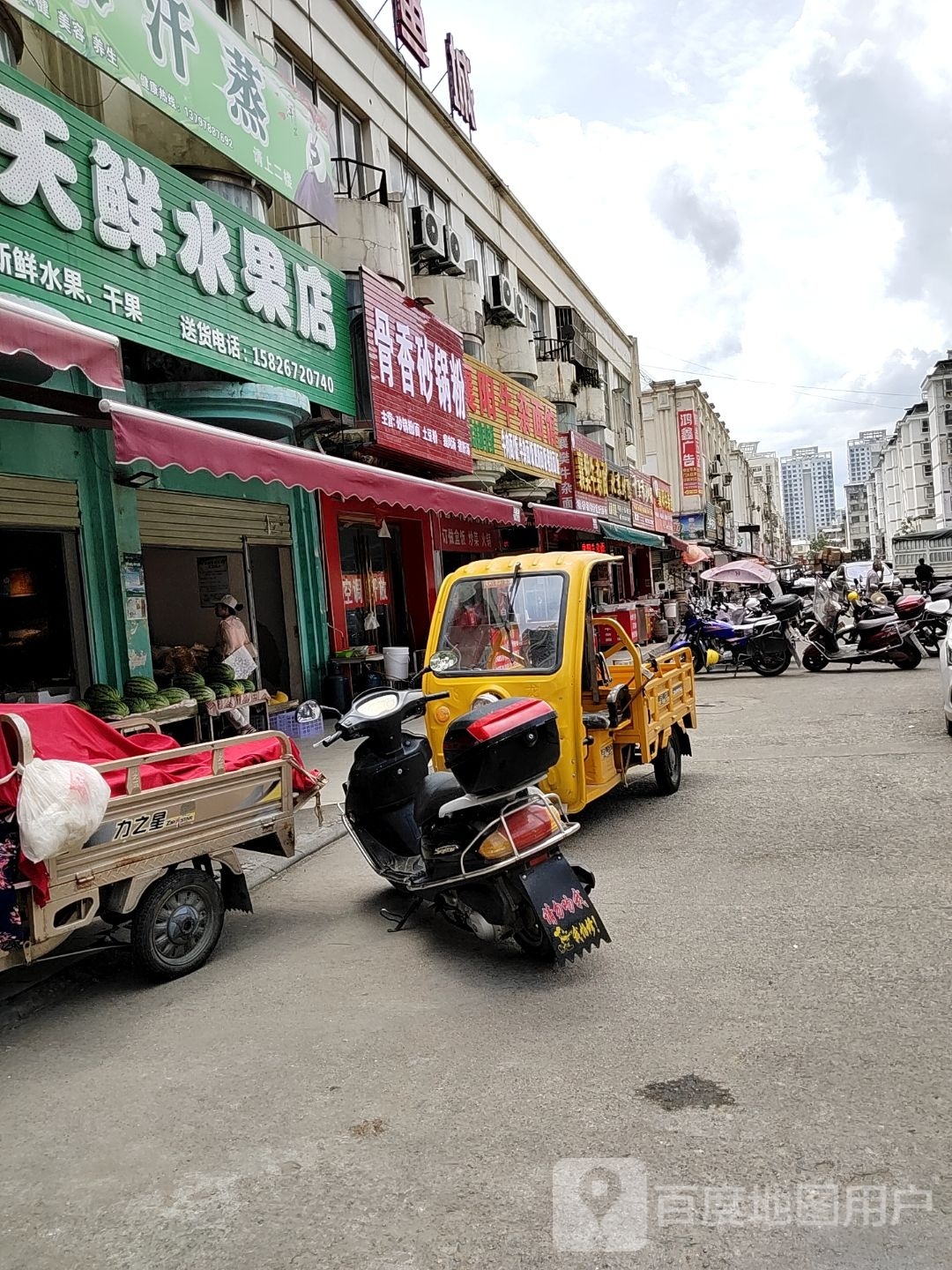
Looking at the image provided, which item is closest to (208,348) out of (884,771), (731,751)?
(731,751)

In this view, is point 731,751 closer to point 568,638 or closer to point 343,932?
point 568,638

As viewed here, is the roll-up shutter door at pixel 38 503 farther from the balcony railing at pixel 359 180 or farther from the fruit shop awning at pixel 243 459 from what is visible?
the balcony railing at pixel 359 180

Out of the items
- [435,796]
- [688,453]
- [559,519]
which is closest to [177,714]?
[435,796]

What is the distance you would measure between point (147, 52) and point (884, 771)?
8807 mm

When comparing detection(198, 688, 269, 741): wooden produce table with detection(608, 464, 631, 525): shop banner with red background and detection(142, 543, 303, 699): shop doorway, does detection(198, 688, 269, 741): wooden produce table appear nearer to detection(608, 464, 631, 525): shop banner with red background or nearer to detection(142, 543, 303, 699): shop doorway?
detection(142, 543, 303, 699): shop doorway

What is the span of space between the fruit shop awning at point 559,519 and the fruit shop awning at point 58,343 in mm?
9542

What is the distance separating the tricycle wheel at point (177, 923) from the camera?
13.9 feet

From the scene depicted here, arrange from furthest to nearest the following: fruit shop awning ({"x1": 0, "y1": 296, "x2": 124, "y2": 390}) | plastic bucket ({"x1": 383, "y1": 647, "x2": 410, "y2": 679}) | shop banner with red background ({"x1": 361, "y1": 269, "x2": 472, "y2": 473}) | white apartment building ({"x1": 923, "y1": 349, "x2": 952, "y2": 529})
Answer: white apartment building ({"x1": 923, "y1": 349, "x2": 952, "y2": 529}), plastic bucket ({"x1": 383, "y1": 647, "x2": 410, "y2": 679}), shop banner with red background ({"x1": 361, "y1": 269, "x2": 472, "y2": 473}), fruit shop awning ({"x1": 0, "y1": 296, "x2": 124, "y2": 390})

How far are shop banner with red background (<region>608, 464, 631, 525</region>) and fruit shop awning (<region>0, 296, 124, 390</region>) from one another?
19.8 m

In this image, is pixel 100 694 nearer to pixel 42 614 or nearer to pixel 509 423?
pixel 42 614

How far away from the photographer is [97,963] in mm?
4656

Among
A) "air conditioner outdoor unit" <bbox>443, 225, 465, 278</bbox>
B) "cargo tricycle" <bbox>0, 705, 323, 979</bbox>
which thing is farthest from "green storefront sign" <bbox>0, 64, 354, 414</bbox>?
"air conditioner outdoor unit" <bbox>443, 225, 465, 278</bbox>

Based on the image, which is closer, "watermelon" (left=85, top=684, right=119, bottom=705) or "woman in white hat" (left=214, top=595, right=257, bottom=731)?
"watermelon" (left=85, top=684, right=119, bottom=705)

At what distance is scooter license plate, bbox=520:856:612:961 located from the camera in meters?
3.92
